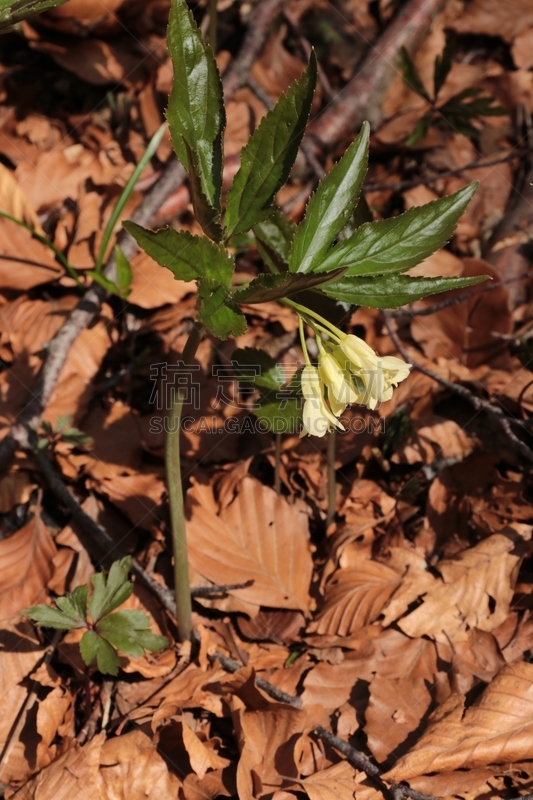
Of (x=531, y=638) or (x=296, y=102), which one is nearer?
(x=296, y=102)

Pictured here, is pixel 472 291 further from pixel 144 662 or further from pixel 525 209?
pixel 144 662

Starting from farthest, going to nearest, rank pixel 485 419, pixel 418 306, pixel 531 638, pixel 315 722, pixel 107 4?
pixel 107 4 < pixel 418 306 < pixel 485 419 < pixel 531 638 < pixel 315 722

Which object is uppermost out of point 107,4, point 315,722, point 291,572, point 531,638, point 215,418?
point 107,4

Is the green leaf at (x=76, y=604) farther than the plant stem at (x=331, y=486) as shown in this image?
No

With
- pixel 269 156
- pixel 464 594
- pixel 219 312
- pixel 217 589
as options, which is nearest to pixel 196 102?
pixel 269 156

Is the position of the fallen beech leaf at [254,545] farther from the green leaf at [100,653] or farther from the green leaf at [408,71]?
the green leaf at [408,71]

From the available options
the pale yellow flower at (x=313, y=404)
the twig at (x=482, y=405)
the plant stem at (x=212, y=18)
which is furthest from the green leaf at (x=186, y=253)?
the plant stem at (x=212, y=18)

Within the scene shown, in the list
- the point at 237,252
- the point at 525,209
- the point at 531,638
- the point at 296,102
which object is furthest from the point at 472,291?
the point at 296,102

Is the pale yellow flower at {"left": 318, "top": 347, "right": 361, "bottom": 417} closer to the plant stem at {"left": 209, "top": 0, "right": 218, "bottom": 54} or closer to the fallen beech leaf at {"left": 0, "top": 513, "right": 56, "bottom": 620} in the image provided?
the fallen beech leaf at {"left": 0, "top": 513, "right": 56, "bottom": 620}
